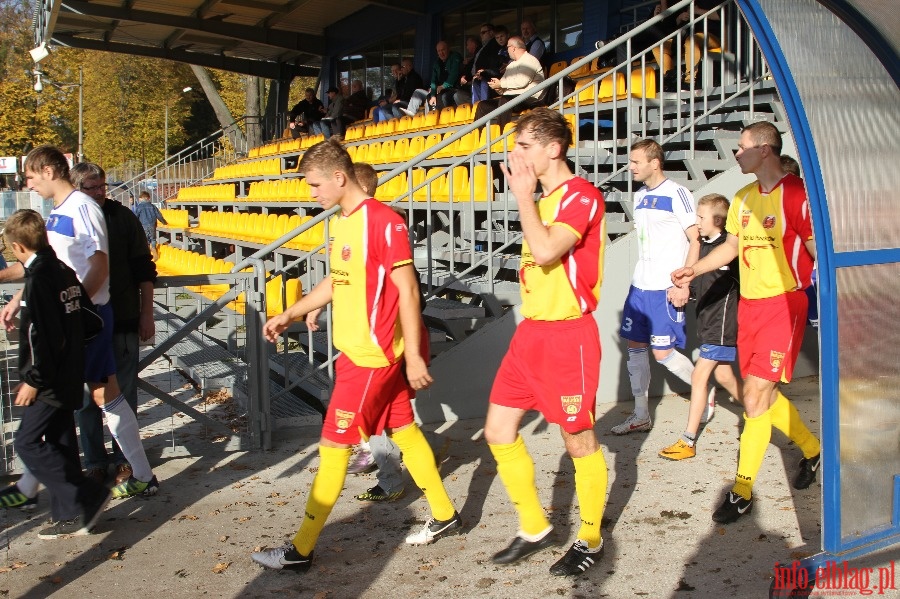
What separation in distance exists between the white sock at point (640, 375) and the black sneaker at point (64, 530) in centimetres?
366

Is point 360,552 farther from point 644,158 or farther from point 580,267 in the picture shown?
point 644,158

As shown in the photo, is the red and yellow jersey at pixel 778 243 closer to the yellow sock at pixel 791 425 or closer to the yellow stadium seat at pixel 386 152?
the yellow sock at pixel 791 425

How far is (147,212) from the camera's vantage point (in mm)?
19500

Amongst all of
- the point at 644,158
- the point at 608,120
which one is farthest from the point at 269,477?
the point at 608,120

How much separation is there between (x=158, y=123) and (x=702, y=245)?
4385 centimetres

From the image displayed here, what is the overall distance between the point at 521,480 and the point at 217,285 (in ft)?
10.9

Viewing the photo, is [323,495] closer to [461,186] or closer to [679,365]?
[679,365]

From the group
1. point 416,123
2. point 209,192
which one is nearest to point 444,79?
point 416,123

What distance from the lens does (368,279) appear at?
4348mm

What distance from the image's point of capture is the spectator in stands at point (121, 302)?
562 centimetres

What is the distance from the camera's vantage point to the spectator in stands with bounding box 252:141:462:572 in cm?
432

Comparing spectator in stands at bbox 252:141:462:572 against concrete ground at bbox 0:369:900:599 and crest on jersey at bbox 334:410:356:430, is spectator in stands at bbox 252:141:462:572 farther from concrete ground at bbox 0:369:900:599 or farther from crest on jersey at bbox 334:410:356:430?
concrete ground at bbox 0:369:900:599

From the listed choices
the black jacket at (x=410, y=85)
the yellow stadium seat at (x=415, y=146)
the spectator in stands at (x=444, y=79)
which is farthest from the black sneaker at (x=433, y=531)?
the black jacket at (x=410, y=85)

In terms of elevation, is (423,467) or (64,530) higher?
(423,467)
